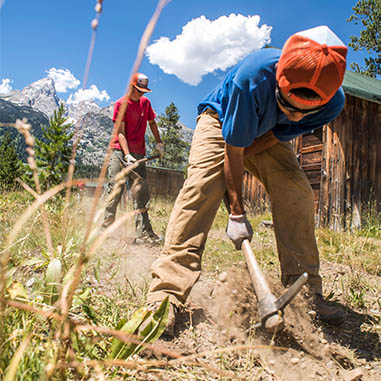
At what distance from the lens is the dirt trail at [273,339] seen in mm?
1416

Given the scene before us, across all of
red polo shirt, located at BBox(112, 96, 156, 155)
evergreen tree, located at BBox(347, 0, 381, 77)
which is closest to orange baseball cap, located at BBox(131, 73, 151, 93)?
red polo shirt, located at BBox(112, 96, 156, 155)

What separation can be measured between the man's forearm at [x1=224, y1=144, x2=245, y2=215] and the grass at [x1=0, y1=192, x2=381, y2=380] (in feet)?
2.57

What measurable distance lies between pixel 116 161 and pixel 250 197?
19.9ft

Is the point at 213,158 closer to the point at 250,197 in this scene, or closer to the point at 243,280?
the point at 243,280

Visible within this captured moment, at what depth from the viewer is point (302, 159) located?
23.8 ft

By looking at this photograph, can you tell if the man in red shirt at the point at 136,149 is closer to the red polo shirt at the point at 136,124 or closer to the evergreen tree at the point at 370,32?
the red polo shirt at the point at 136,124

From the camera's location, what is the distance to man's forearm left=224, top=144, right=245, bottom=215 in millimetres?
1832

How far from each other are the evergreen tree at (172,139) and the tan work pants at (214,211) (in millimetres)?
34898

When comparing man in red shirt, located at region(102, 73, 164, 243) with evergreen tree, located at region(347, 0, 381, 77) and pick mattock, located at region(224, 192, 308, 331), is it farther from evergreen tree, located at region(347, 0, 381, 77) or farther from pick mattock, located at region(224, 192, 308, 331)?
evergreen tree, located at region(347, 0, 381, 77)

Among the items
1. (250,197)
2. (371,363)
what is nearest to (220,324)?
(371,363)

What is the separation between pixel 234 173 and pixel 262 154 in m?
0.42

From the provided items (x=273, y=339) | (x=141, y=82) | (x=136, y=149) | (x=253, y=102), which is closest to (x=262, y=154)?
(x=253, y=102)

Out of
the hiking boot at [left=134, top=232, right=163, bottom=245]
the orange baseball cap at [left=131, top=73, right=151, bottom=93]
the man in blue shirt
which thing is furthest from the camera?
the orange baseball cap at [left=131, top=73, right=151, bottom=93]

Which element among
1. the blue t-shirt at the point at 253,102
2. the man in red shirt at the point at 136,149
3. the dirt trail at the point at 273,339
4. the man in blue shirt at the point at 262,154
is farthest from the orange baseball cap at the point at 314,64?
the man in red shirt at the point at 136,149
